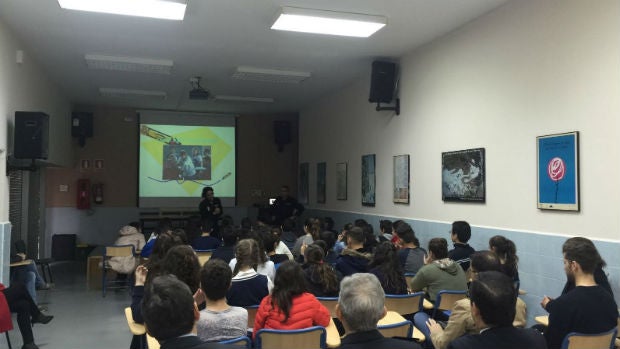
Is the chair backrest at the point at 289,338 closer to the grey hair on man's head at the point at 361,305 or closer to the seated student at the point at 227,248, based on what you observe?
the grey hair on man's head at the point at 361,305

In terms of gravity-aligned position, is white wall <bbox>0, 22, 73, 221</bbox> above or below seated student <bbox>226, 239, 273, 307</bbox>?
above

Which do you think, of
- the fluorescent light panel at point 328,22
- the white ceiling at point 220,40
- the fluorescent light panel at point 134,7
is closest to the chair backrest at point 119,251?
the white ceiling at point 220,40

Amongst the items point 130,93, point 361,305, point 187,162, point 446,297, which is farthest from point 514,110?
point 187,162

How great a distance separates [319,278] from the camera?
11.8 feet

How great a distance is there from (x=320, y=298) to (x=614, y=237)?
2481mm

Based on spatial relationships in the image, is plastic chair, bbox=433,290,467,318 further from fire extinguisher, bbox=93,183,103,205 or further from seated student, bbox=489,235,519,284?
fire extinguisher, bbox=93,183,103,205

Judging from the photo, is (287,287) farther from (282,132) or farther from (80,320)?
(282,132)

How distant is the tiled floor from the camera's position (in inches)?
188

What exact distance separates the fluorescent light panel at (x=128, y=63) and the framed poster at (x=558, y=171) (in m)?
5.39

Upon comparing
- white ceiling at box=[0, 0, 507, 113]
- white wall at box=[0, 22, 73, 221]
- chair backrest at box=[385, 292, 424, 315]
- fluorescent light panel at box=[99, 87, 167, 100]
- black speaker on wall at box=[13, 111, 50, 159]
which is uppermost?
white ceiling at box=[0, 0, 507, 113]

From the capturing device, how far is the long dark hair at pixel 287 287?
2.89 m

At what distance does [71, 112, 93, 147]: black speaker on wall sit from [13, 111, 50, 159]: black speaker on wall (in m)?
5.43

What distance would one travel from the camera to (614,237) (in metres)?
3.88

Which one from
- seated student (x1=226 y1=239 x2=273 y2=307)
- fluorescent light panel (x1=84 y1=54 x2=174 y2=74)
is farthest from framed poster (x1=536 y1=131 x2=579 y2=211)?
fluorescent light panel (x1=84 y1=54 x2=174 y2=74)
